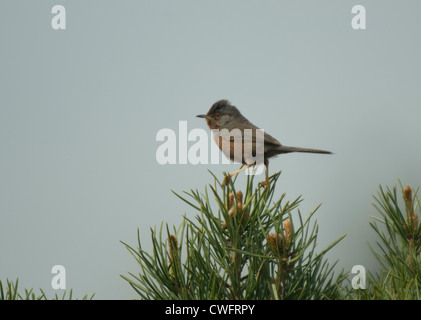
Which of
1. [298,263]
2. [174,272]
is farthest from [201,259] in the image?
[298,263]

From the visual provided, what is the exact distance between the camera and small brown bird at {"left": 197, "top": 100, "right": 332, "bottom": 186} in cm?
480

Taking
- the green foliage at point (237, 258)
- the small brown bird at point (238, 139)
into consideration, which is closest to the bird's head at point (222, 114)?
the small brown bird at point (238, 139)

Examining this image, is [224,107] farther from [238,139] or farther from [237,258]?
[237,258]

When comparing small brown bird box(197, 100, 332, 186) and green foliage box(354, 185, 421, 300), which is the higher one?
small brown bird box(197, 100, 332, 186)

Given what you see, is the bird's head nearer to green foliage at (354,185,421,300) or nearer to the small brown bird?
the small brown bird

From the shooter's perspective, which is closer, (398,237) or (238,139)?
(398,237)

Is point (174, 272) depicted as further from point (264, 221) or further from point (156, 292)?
point (264, 221)

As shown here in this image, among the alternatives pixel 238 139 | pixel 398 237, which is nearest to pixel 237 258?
pixel 398 237

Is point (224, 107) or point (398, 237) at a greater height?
point (224, 107)

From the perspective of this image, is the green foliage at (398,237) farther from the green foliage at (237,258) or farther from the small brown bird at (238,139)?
the small brown bird at (238,139)

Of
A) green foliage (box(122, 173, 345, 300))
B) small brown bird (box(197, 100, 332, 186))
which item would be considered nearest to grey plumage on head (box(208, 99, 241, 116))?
small brown bird (box(197, 100, 332, 186))

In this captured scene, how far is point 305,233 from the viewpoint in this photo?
217 cm

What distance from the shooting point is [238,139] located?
5109 millimetres

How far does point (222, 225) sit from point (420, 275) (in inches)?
32.8
